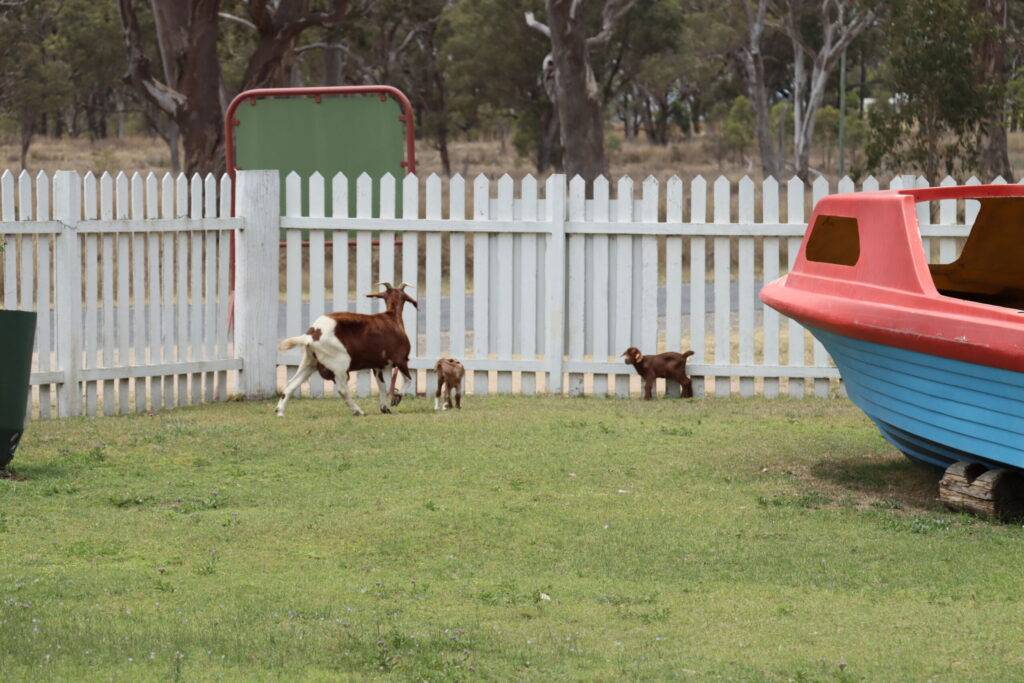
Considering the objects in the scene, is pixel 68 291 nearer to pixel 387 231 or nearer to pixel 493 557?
pixel 387 231

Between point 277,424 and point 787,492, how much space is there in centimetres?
391

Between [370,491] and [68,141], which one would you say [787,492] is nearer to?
[370,491]

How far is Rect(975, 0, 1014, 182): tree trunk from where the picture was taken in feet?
83.9

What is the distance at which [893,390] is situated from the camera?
26.5 feet

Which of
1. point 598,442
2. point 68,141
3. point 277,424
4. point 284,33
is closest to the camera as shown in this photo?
point 598,442

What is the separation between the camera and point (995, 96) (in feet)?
82.9

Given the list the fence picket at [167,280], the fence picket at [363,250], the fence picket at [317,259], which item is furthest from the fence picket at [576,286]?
the fence picket at [167,280]

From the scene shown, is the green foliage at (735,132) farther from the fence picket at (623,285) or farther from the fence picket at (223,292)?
the fence picket at (223,292)

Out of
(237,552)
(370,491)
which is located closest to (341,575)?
(237,552)

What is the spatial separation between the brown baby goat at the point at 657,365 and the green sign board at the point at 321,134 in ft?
14.4

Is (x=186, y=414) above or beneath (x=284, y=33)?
beneath

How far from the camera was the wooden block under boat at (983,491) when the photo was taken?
7469mm

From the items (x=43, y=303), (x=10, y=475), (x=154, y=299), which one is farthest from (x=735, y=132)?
(x=10, y=475)

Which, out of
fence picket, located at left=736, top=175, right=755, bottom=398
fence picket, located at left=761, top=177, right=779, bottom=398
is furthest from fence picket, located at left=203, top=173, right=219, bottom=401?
fence picket, located at left=761, top=177, right=779, bottom=398
